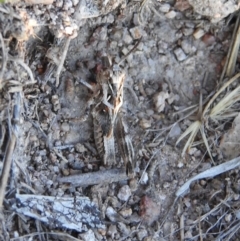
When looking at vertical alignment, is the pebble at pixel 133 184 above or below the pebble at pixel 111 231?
above

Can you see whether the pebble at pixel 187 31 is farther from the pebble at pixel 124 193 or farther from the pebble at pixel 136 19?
the pebble at pixel 124 193

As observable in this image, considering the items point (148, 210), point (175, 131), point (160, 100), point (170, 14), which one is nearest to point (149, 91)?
point (160, 100)

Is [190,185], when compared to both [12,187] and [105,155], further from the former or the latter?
[12,187]

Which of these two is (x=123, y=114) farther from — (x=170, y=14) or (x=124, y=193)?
(x=170, y=14)

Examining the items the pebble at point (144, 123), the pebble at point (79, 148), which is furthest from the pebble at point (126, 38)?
the pebble at point (79, 148)

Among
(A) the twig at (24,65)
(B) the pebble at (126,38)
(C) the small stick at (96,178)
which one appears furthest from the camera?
(B) the pebble at (126,38)

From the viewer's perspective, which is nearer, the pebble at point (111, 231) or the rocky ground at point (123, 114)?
the rocky ground at point (123, 114)

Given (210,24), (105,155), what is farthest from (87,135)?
(210,24)

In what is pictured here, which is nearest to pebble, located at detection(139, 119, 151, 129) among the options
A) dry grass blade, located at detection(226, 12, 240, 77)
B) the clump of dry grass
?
the clump of dry grass

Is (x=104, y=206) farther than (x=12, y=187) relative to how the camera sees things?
Yes
